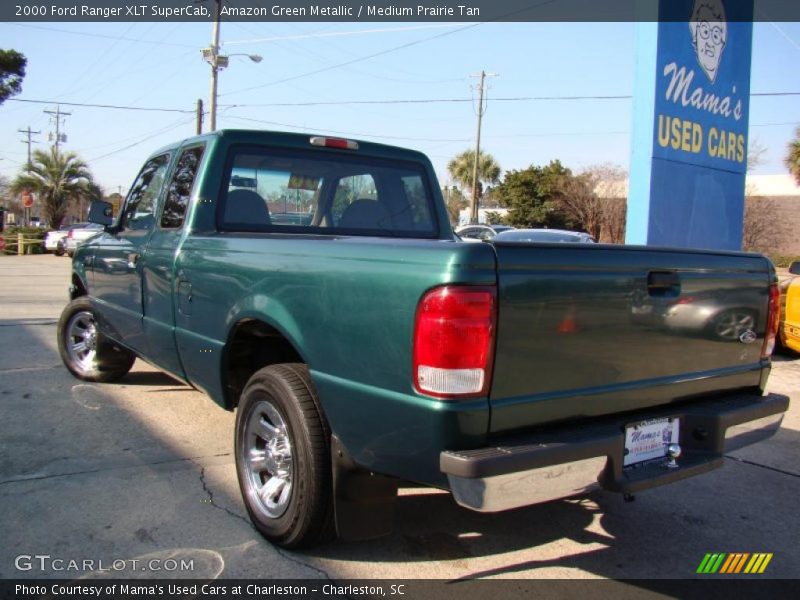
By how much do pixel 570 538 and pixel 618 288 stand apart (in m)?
1.46

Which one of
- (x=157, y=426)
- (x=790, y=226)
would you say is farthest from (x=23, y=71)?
(x=790, y=226)

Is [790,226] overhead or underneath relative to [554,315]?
overhead

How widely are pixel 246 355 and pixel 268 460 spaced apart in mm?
687

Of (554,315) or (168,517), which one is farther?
(168,517)

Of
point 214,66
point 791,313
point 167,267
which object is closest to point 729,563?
point 167,267

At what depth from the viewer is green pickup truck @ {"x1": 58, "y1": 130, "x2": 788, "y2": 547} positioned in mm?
2312

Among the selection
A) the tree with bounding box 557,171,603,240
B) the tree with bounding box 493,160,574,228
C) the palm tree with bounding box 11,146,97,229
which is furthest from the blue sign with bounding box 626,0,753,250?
the palm tree with bounding box 11,146,97,229

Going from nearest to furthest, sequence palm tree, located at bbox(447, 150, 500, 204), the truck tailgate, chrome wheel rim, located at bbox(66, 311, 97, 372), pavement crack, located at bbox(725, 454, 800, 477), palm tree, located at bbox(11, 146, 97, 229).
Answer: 1. the truck tailgate
2. pavement crack, located at bbox(725, 454, 800, 477)
3. chrome wheel rim, located at bbox(66, 311, 97, 372)
4. palm tree, located at bbox(11, 146, 97, 229)
5. palm tree, located at bbox(447, 150, 500, 204)

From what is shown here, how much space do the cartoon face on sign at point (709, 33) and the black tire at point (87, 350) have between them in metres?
8.51

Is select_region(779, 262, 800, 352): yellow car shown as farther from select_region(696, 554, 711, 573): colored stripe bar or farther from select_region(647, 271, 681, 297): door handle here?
select_region(647, 271, 681, 297): door handle

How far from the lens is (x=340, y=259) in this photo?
270cm

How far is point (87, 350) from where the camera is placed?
6066mm

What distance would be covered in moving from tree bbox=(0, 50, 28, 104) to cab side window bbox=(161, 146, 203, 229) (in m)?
29.1

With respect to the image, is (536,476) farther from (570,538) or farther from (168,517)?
(168,517)
